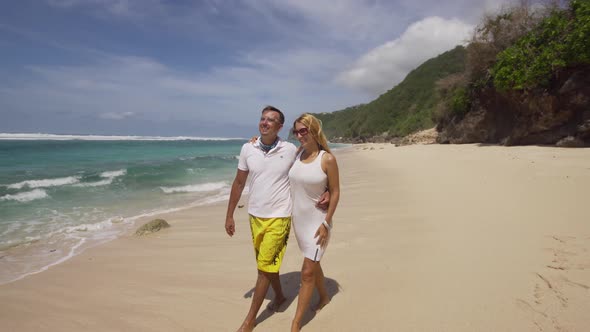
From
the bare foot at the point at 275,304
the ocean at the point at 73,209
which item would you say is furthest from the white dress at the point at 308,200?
the ocean at the point at 73,209

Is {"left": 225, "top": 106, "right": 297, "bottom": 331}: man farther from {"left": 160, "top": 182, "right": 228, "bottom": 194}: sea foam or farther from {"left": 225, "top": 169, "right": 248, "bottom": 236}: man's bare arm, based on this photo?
{"left": 160, "top": 182, "right": 228, "bottom": 194}: sea foam

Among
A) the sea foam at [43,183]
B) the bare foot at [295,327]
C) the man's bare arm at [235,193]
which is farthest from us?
the sea foam at [43,183]

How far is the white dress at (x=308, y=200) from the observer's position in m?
2.43

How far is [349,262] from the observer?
362 cm

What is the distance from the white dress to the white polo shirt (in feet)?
0.36

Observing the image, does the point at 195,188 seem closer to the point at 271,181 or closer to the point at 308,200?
the point at 271,181

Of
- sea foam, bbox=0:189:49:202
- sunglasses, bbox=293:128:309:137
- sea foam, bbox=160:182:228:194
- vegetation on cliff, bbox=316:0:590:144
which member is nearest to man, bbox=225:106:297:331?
sunglasses, bbox=293:128:309:137

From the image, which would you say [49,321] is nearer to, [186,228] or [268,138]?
[268,138]

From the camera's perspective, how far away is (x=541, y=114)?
506 inches

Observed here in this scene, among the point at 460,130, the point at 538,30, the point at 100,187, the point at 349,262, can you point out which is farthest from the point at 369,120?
the point at 349,262

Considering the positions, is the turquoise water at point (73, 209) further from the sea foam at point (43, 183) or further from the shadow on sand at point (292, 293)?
the shadow on sand at point (292, 293)

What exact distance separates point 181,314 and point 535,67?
16.2 metres

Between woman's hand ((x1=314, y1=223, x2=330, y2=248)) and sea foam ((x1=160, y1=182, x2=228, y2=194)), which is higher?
woman's hand ((x1=314, y1=223, x2=330, y2=248))

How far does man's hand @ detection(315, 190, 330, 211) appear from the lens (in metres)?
2.46
